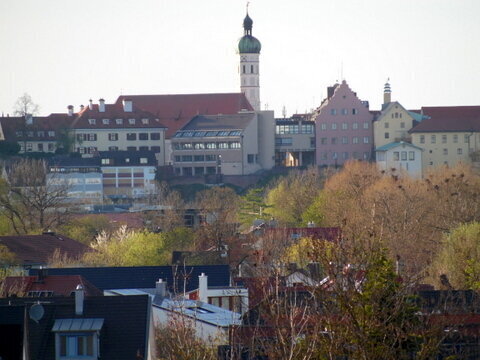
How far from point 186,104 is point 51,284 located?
95.6m

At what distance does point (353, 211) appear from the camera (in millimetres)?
76188

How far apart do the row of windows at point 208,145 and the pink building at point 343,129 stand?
21.8 ft

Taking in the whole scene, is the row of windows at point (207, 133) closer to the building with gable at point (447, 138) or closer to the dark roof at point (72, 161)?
the dark roof at point (72, 161)

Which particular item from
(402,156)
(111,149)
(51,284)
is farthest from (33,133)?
(51,284)

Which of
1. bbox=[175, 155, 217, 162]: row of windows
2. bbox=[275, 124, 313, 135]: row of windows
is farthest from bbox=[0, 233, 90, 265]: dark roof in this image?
bbox=[275, 124, 313, 135]: row of windows

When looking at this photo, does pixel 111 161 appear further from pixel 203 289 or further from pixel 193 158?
pixel 203 289

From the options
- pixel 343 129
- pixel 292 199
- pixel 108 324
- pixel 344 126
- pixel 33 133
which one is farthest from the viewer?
pixel 33 133

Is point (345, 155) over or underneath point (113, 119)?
underneath

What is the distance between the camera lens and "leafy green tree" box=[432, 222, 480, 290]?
48.1 m

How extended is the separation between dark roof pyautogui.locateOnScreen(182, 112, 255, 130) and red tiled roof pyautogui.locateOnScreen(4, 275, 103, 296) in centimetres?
7860

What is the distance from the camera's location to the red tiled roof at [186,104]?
138 meters

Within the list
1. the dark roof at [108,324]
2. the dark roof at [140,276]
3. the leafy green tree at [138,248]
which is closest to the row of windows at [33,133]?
the leafy green tree at [138,248]

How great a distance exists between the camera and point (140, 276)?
164ft

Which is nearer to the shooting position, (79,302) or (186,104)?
(79,302)
